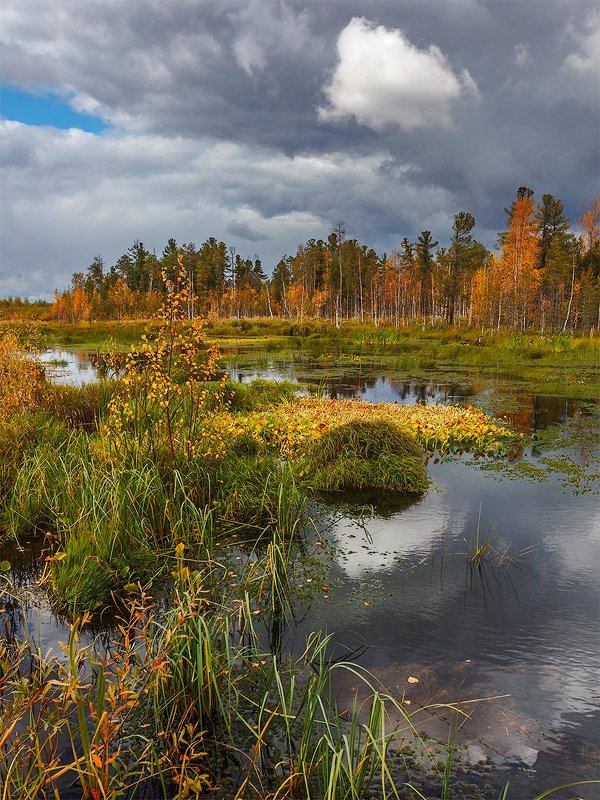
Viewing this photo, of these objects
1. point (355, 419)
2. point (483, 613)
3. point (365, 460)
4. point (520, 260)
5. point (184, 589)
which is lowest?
point (483, 613)

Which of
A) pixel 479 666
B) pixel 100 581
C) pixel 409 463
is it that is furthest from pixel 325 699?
pixel 409 463

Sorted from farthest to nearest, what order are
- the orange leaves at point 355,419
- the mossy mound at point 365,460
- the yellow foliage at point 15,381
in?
the orange leaves at point 355,419
the yellow foliage at point 15,381
the mossy mound at point 365,460

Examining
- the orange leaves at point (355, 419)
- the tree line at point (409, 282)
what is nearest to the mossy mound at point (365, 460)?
the orange leaves at point (355, 419)

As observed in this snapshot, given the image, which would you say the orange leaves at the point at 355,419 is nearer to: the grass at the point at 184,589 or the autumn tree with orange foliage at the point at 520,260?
the grass at the point at 184,589

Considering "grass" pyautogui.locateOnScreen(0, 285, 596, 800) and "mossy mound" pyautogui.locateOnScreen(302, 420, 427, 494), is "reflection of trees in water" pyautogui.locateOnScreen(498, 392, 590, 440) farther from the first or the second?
"mossy mound" pyautogui.locateOnScreen(302, 420, 427, 494)

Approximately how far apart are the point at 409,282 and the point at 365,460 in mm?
84410

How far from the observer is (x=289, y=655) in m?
5.12

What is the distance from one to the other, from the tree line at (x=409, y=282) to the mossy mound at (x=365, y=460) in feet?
143

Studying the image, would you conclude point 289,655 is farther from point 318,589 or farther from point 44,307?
point 44,307

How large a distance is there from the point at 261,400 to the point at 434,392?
Result: 8691 millimetres

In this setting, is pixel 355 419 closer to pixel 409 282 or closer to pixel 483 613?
pixel 483 613

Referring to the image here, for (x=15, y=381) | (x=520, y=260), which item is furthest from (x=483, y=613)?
(x=520, y=260)

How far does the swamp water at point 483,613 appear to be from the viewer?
4223 mm

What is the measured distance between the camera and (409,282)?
90562mm
